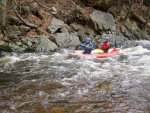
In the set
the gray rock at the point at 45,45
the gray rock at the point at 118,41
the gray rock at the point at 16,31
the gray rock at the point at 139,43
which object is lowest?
the gray rock at the point at 139,43

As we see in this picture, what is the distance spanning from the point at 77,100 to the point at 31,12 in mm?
10394

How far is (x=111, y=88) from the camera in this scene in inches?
286

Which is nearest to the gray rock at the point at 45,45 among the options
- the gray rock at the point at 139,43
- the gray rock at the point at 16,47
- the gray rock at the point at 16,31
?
the gray rock at the point at 16,47

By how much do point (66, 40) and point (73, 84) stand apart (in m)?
6.98

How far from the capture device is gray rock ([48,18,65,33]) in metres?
14.8

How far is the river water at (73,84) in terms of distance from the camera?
5941 mm

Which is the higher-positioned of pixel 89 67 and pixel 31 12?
pixel 31 12

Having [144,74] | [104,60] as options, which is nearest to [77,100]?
[144,74]

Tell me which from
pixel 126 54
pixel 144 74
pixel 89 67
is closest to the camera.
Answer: pixel 144 74

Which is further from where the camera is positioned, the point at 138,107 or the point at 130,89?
the point at 130,89

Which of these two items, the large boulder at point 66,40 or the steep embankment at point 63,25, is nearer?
the steep embankment at point 63,25

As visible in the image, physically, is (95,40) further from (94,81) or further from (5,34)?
(94,81)

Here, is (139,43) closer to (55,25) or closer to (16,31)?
(55,25)

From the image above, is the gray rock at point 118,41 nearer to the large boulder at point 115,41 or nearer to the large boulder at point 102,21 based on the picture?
the large boulder at point 115,41
